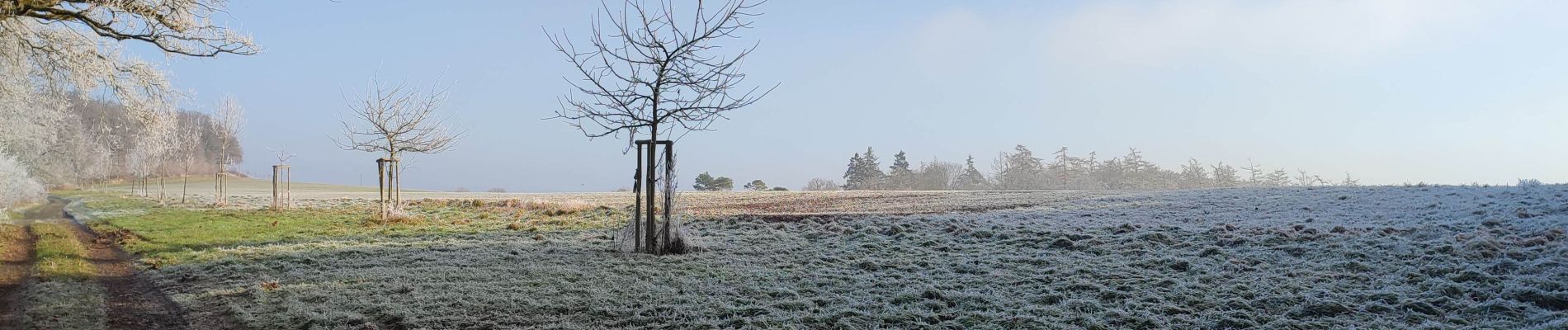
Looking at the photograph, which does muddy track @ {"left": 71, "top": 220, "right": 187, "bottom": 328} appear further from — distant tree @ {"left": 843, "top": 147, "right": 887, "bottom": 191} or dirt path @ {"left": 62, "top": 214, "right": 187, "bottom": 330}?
distant tree @ {"left": 843, "top": 147, "right": 887, "bottom": 191}

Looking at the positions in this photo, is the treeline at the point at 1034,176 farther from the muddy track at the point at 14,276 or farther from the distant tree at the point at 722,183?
the muddy track at the point at 14,276

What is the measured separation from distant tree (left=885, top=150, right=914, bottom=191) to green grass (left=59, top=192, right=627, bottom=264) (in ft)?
124

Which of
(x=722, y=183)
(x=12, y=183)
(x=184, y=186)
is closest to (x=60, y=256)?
(x=12, y=183)

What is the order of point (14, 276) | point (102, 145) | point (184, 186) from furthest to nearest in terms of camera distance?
point (102, 145), point (184, 186), point (14, 276)

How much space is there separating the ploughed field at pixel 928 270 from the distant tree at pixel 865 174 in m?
39.3

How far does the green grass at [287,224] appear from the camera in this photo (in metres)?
11.5

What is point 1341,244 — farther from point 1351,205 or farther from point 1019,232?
point 1351,205

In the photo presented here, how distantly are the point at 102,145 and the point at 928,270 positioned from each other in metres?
52.9

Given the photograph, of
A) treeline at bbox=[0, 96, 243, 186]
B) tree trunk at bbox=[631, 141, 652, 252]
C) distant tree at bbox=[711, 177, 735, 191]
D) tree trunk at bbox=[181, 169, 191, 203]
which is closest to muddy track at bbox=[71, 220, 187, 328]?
tree trunk at bbox=[631, 141, 652, 252]

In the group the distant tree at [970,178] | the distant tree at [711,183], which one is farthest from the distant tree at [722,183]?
the distant tree at [970,178]

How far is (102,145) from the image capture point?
4081 centimetres

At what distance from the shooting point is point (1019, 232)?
39.5 feet

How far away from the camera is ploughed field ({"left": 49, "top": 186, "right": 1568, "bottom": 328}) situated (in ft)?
19.4

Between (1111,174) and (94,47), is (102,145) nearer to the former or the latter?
(94,47)
